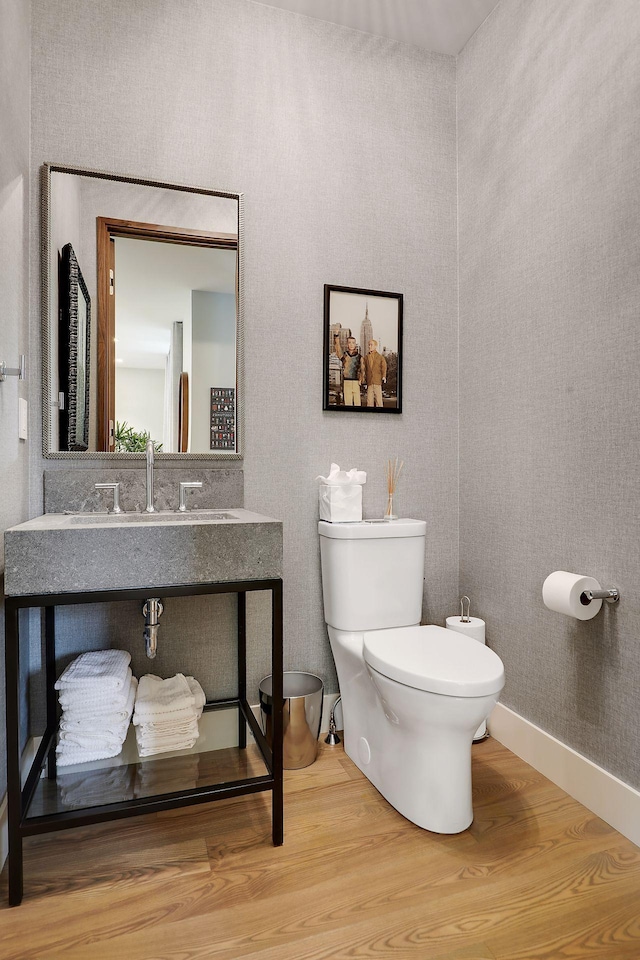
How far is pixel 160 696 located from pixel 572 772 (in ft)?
4.13

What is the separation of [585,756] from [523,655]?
355mm

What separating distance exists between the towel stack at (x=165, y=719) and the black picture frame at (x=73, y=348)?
815 millimetres

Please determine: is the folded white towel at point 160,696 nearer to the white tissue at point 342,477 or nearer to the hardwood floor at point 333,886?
the hardwood floor at point 333,886

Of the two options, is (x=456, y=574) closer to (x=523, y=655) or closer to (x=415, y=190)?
(x=523, y=655)

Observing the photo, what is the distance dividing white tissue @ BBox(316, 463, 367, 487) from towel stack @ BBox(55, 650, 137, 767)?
0.92 meters

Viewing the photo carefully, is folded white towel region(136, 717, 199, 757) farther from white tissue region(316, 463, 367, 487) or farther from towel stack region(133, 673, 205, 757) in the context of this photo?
white tissue region(316, 463, 367, 487)

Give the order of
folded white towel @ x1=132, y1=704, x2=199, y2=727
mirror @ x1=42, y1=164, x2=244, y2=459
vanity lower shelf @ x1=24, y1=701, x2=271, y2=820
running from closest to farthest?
vanity lower shelf @ x1=24, y1=701, x2=271, y2=820, folded white towel @ x1=132, y1=704, x2=199, y2=727, mirror @ x1=42, y1=164, x2=244, y2=459

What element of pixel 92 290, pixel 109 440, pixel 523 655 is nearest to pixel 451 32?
pixel 92 290

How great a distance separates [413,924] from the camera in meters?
1.22

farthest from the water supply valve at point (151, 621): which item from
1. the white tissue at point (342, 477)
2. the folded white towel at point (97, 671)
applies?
the white tissue at point (342, 477)

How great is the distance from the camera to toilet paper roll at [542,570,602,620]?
5.06 feet

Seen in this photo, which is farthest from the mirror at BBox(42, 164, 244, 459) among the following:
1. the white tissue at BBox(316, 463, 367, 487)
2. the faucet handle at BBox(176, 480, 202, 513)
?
the white tissue at BBox(316, 463, 367, 487)

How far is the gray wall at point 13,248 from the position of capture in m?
1.45

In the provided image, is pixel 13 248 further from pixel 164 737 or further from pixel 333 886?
pixel 333 886
